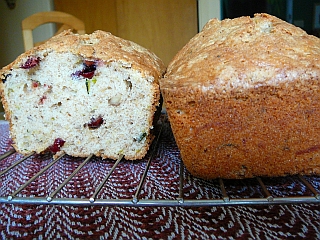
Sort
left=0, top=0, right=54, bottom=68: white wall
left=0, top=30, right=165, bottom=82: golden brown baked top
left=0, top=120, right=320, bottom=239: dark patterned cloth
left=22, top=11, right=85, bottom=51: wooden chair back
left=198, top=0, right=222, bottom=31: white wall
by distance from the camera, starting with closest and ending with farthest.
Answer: left=0, top=120, right=320, bottom=239: dark patterned cloth
left=0, top=30, right=165, bottom=82: golden brown baked top
left=22, top=11, right=85, bottom=51: wooden chair back
left=198, top=0, right=222, bottom=31: white wall
left=0, top=0, right=54, bottom=68: white wall

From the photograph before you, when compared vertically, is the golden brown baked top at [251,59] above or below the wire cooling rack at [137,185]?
above

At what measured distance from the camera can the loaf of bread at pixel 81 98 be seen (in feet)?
3.36

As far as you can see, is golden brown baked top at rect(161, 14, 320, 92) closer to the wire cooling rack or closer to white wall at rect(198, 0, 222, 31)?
the wire cooling rack

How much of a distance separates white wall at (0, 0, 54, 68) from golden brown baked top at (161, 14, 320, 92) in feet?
9.79

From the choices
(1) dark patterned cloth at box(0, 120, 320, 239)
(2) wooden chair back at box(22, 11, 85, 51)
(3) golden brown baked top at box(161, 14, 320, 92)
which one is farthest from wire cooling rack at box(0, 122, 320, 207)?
(2) wooden chair back at box(22, 11, 85, 51)

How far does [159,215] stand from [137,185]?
0.65 ft

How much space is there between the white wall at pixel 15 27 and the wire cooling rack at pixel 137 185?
8.87 feet

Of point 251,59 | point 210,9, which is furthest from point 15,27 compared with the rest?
point 251,59

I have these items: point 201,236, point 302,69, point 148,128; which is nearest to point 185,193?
point 201,236

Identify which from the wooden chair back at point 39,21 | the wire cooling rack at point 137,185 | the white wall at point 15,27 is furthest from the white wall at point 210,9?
the wire cooling rack at point 137,185

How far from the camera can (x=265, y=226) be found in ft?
2.27

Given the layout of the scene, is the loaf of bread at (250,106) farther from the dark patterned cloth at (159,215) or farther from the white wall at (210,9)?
the white wall at (210,9)

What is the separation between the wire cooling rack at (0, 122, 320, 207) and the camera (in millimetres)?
685

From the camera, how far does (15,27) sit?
11.7ft
